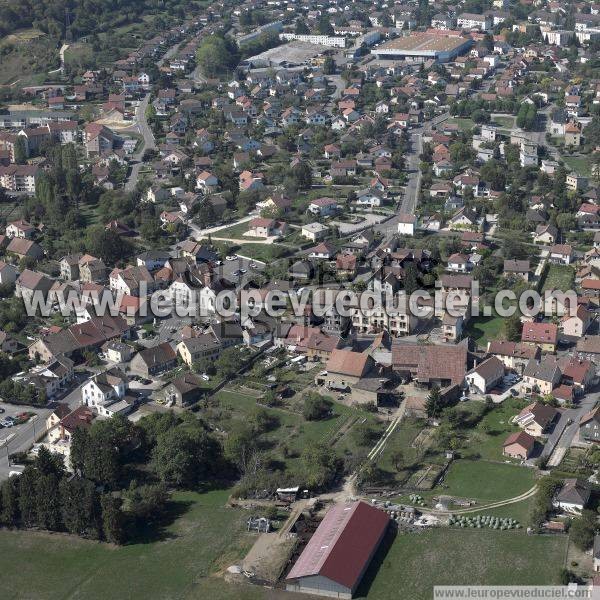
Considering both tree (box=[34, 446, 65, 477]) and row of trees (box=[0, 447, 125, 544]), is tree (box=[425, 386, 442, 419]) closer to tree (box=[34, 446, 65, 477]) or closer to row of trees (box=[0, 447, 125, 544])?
row of trees (box=[0, 447, 125, 544])

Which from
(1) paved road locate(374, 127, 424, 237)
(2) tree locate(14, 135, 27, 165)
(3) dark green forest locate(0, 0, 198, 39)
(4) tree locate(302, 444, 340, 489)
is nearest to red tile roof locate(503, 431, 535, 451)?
(4) tree locate(302, 444, 340, 489)

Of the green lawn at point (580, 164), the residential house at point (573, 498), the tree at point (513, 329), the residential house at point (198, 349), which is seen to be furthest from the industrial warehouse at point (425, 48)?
the residential house at point (573, 498)

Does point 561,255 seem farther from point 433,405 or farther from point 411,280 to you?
point 433,405

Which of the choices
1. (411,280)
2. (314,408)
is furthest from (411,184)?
(314,408)

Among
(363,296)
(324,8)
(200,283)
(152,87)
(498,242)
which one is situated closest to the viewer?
(363,296)

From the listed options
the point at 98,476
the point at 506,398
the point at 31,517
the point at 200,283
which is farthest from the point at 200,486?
the point at 200,283

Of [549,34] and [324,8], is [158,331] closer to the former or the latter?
[549,34]
